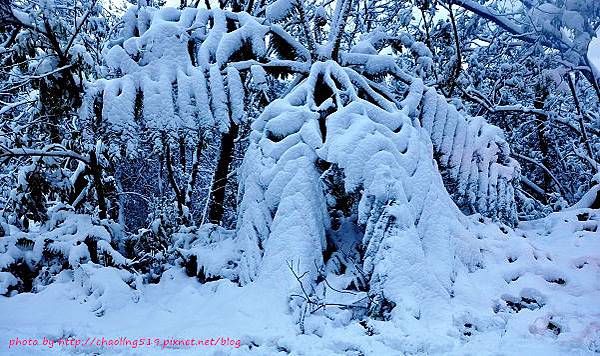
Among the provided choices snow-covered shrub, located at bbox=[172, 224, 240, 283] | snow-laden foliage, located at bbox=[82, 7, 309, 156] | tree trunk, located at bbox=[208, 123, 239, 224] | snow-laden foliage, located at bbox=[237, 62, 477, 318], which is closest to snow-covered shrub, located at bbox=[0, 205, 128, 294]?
snow-covered shrub, located at bbox=[172, 224, 240, 283]

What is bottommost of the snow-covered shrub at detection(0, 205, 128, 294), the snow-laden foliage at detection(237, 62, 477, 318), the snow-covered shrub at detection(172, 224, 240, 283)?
the snow-covered shrub at detection(0, 205, 128, 294)

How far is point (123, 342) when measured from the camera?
3002 mm

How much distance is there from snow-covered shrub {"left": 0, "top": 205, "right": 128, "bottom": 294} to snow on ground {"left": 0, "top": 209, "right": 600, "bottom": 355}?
0.21m

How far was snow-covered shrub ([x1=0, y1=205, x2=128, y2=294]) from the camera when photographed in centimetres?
410

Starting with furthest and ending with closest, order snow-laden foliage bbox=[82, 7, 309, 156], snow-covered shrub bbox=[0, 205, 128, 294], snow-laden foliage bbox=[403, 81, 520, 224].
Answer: snow-laden foliage bbox=[403, 81, 520, 224] < snow-covered shrub bbox=[0, 205, 128, 294] < snow-laden foliage bbox=[82, 7, 309, 156]

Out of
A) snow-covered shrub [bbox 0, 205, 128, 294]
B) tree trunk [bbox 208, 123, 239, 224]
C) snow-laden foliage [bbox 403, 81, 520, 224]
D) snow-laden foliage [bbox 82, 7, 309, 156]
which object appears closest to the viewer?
snow-laden foliage [bbox 82, 7, 309, 156]

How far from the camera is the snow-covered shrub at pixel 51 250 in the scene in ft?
13.4

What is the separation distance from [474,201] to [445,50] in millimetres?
5210

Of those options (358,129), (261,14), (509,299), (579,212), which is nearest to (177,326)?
(358,129)

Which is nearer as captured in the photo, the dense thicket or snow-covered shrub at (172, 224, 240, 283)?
the dense thicket

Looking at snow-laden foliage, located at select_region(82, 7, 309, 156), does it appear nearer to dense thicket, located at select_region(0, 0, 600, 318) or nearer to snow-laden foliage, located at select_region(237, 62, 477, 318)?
dense thicket, located at select_region(0, 0, 600, 318)

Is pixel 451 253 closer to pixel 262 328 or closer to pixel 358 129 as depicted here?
pixel 358 129

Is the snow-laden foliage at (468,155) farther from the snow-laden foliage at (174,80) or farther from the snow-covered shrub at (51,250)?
the snow-covered shrub at (51,250)

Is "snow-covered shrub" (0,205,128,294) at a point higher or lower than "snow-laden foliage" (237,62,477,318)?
lower
